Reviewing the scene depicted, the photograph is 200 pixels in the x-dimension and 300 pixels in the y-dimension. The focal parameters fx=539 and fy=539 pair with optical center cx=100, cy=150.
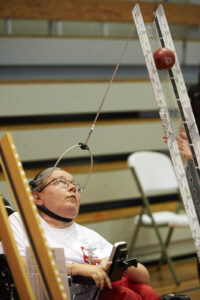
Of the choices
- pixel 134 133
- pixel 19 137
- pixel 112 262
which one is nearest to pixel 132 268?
pixel 112 262

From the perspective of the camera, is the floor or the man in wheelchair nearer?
the man in wheelchair

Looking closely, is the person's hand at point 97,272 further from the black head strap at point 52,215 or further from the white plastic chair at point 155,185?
the white plastic chair at point 155,185

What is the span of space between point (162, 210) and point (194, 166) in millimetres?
3066

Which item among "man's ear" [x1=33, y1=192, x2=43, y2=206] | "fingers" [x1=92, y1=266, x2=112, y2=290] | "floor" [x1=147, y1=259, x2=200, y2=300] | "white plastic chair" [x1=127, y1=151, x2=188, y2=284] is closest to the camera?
"fingers" [x1=92, y1=266, x2=112, y2=290]

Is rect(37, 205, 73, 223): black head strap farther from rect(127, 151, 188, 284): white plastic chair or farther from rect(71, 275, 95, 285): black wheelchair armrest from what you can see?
rect(127, 151, 188, 284): white plastic chair

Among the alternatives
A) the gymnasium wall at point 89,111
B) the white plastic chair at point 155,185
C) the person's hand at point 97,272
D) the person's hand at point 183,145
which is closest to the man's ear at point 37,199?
the person's hand at point 97,272

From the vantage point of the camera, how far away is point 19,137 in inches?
161

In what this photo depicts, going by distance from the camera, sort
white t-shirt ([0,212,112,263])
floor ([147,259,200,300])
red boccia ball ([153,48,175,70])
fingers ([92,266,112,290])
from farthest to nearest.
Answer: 1. floor ([147,259,200,300])
2. white t-shirt ([0,212,112,263])
3. fingers ([92,266,112,290])
4. red boccia ball ([153,48,175,70])

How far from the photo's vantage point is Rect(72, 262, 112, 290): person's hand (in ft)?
5.58

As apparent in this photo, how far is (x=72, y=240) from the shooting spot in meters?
1.95

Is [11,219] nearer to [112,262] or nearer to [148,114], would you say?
[112,262]

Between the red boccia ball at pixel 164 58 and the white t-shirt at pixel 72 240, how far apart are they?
71 cm

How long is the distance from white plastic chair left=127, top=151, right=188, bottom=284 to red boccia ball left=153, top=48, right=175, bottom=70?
8.38 feet

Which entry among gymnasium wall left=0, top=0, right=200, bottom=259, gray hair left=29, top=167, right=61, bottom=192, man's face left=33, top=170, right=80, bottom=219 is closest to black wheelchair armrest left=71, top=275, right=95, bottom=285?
man's face left=33, top=170, right=80, bottom=219
